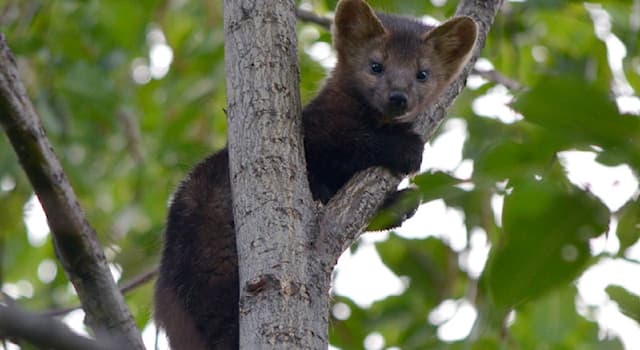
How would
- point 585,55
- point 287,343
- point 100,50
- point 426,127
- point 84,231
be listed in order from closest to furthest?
point 287,343
point 84,231
point 426,127
point 585,55
point 100,50

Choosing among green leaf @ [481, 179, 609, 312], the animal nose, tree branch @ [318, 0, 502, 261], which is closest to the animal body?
the animal nose

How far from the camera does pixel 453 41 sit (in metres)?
6.39

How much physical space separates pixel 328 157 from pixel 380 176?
48.1 inches

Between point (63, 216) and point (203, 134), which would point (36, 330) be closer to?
point (63, 216)

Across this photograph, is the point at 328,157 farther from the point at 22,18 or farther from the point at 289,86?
the point at 22,18

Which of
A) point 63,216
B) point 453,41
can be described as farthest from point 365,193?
point 453,41

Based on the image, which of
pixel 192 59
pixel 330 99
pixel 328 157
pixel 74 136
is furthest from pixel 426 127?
pixel 74 136

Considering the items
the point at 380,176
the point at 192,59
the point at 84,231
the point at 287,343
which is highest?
the point at 192,59

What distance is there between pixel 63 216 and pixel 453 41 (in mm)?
3459

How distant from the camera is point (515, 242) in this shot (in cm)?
183

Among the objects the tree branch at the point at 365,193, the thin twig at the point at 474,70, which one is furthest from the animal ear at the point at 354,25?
the tree branch at the point at 365,193

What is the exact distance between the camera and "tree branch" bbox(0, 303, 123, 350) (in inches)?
71.9

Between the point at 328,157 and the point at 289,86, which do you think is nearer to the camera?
the point at 289,86

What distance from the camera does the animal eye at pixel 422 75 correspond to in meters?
6.78
